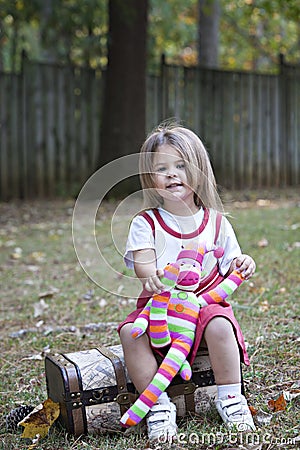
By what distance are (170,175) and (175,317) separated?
0.59 m

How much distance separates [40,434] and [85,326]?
5.09ft

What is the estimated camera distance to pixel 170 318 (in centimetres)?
270

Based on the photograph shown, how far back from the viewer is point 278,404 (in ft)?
9.06

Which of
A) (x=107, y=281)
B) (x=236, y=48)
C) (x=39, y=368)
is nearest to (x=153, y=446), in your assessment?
(x=39, y=368)

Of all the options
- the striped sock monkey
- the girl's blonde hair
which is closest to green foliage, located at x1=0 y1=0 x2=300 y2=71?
the girl's blonde hair

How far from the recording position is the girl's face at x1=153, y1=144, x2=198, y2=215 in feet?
9.36

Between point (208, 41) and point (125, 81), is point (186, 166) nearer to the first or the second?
point (125, 81)

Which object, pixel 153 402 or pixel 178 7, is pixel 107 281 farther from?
pixel 178 7

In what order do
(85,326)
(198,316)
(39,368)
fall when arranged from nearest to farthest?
(198,316) → (39,368) → (85,326)

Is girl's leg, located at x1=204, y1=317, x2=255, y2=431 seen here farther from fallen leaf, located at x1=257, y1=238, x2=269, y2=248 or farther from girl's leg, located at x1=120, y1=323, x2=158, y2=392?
fallen leaf, located at x1=257, y1=238, x2=269, y2=248

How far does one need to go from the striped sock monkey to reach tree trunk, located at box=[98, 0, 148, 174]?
23.4 ft

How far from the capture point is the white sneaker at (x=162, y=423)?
251 cm

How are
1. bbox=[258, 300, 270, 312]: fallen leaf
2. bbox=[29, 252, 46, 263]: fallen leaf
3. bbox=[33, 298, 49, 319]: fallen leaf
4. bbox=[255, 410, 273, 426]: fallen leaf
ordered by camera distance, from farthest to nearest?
bbox=[29, 252, 46, 263]: fallen leaf → bbox=[33, 298, 49, 319]: fallen leaf → bbox=[258, 300, 270, 312]: fallen leaf → bbox=[255, 410, 273, 426]: fallen leaf

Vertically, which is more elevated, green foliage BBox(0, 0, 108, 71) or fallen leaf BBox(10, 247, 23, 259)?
green foliage BBox(0, 0, 108, 71)
